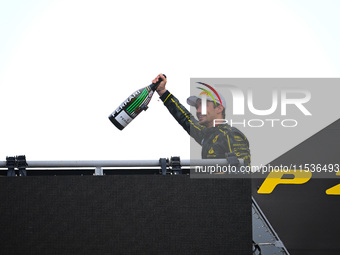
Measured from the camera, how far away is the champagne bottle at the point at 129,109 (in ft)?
7.64

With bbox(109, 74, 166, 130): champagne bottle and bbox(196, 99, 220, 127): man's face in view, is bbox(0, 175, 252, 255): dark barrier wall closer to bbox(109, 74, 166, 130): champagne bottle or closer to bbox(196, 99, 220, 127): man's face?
bbox(109, 74, 166, 130): champagne bottle

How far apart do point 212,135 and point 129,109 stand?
1.68 ft

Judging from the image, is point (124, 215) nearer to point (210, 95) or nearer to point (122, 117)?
point (122, 117)

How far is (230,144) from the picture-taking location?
248 cm

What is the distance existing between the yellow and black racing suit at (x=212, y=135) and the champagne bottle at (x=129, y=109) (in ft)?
1.27

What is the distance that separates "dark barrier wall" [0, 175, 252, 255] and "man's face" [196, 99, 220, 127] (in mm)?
1621

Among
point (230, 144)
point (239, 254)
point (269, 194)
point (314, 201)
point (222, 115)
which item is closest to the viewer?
point (239, 254)

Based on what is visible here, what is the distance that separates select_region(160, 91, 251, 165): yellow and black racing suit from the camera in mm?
2447

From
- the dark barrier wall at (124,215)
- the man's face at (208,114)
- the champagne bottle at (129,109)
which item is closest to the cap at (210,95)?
the man's face at (208,114)

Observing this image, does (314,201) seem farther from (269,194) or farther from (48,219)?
(48,219)

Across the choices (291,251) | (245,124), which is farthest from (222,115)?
(291,251)

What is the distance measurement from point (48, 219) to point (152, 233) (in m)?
0.30

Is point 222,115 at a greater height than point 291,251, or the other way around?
point 222,115

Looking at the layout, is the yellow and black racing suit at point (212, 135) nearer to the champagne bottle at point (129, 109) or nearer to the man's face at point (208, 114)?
the man's face at point (208, 114)
